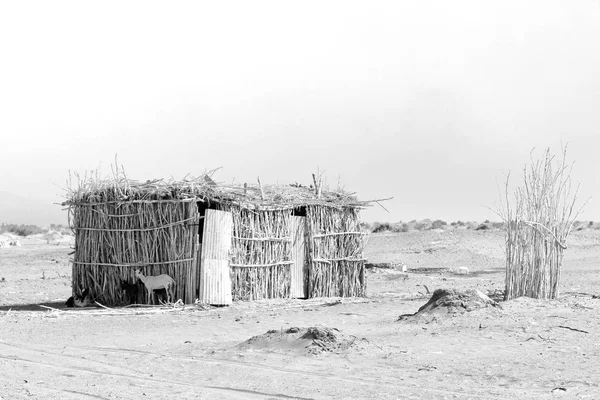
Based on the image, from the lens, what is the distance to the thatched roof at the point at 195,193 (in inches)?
608

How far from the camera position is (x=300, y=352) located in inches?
382

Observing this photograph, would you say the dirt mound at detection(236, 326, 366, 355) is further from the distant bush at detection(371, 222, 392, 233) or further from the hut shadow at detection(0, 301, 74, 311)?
the distant bush at detection(371, 222, 392, 233)

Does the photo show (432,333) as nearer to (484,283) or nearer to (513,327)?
(513,327)

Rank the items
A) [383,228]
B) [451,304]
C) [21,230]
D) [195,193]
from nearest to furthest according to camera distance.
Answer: [451,304], [195,193], [383,228], [21,230]

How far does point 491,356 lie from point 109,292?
879cm

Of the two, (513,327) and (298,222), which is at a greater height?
(298,222)

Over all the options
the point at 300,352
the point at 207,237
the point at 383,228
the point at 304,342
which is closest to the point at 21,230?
the point at 383,228

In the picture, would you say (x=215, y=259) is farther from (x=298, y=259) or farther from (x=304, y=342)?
(x=304, y=342)

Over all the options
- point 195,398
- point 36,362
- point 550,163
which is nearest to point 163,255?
point 36,362

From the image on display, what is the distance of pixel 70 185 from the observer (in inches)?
658

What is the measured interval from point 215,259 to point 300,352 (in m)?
6.01

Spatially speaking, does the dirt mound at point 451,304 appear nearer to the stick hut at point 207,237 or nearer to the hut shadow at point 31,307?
the stick hut at point 207,237

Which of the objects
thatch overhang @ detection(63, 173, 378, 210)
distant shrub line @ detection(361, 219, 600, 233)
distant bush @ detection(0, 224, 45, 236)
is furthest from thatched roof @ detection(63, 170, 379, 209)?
distant bush @ detection(0, 224, 45, 236)

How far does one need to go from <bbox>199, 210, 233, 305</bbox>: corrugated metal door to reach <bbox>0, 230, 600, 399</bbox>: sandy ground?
0.40 m
